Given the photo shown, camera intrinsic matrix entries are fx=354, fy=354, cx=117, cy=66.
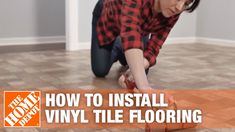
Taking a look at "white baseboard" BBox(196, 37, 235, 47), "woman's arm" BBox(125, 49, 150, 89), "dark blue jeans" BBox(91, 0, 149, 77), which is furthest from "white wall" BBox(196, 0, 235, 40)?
"woman's arm" BBox(125, 49, 150, 89)

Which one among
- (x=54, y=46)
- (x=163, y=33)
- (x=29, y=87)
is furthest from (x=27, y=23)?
(x=163, y=33)

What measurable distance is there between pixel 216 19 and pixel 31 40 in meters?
→ 1.69

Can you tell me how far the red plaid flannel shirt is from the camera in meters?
1.03

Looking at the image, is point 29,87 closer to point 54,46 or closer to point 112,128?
point 112,128

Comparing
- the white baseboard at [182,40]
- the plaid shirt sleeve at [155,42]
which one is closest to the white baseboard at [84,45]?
the white baseboard at [182,40]

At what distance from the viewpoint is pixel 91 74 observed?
1.83m

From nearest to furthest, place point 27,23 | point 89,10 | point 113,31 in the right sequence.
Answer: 1. point 113,31
2. point 89,10
3. point 27,23

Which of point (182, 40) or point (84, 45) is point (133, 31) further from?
point (182, 40)

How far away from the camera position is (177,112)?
41.0 inches

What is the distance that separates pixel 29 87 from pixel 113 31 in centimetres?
44

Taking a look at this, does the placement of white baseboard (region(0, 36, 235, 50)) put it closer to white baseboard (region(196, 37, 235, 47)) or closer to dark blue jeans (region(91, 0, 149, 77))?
white baseboard (region(196, 37, 235, 47))

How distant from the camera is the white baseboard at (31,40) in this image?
10.1 feet

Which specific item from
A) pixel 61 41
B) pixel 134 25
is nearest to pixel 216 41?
pixel 61 41

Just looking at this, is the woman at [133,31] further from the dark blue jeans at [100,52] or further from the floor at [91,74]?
the floor at [91,74]
